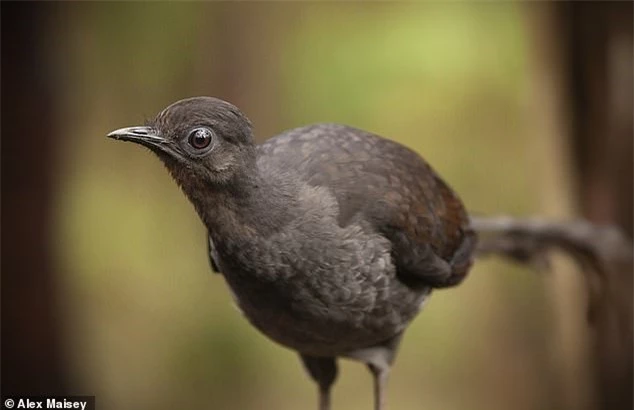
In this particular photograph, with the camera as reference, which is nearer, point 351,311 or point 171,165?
point 171,165

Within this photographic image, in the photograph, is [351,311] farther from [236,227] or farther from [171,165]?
[171,165]

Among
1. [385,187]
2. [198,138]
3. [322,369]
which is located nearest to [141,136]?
[198,138]

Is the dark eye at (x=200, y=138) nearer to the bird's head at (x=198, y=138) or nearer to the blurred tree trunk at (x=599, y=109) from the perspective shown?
the bird's head at (x=198, y=138)

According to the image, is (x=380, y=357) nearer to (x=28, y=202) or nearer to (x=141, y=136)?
(x=141, y=136)

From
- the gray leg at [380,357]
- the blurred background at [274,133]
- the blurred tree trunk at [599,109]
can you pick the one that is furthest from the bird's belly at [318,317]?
the blurred tree trunk at [599,109]

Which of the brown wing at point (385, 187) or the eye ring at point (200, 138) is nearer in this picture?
the eye ring at point (200, 138)

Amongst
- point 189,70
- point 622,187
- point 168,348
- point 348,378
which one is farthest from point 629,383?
point 189,70
